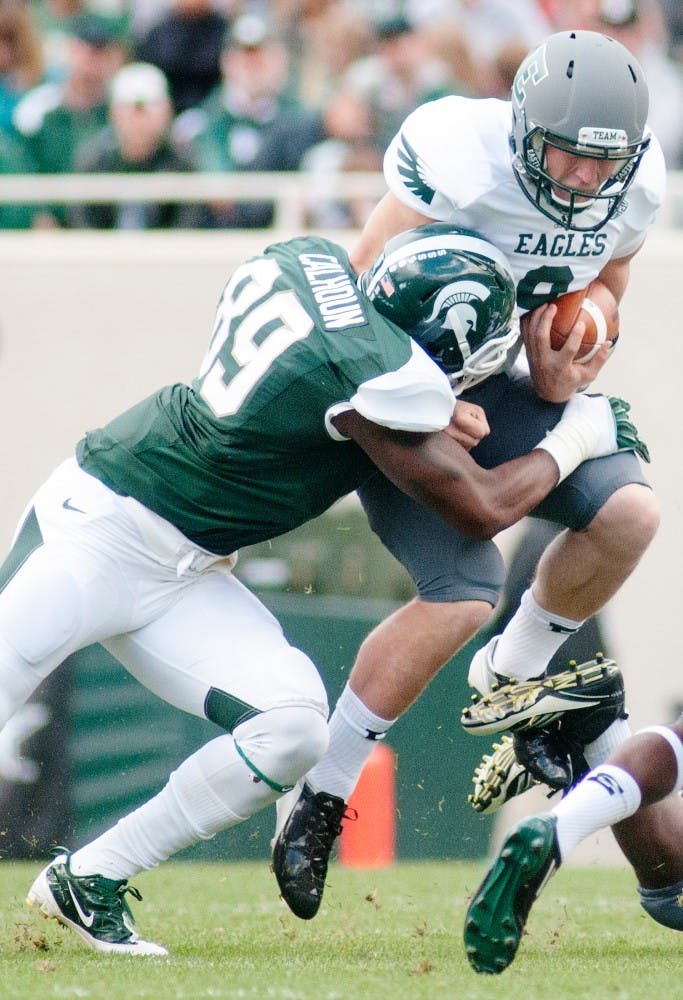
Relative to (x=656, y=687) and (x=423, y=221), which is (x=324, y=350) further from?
(x=656, y=687)

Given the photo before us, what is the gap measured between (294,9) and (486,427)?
6829mm

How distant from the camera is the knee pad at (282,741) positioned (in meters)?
4.06

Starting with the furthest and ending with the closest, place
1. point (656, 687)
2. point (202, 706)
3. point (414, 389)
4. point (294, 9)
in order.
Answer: point (294, 9), point (656, 687), point (202, 706), point (414, 389)

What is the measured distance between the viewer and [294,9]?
404 inches

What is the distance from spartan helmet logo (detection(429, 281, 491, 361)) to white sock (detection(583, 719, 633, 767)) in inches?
50.8

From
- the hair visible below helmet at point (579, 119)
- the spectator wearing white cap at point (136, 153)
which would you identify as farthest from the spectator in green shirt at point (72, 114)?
the hair visible below helmet at point (579, 119)

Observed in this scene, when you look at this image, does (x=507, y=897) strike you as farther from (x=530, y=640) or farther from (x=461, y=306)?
(x=461, y=306)

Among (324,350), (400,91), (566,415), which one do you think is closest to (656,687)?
(400,91)

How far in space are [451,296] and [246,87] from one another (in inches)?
200

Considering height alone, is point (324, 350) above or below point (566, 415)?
above

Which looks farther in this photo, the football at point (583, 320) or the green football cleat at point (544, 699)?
the green football cleat at point (544, 699)

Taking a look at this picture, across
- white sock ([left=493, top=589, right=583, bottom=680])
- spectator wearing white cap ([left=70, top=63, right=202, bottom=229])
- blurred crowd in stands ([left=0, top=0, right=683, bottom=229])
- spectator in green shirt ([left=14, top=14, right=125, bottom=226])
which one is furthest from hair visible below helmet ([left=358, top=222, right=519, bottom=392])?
spectator in green shirt ([left=14, top=14, right=125, bottom=226])

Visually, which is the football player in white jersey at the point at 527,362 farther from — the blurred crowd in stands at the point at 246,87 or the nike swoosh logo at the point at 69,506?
the blurred crowd in stands at the point at 246,87

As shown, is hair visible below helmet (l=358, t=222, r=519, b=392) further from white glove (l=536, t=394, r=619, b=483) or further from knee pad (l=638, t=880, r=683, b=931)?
knee pad (l=638, t=880, r=683, b=931)
